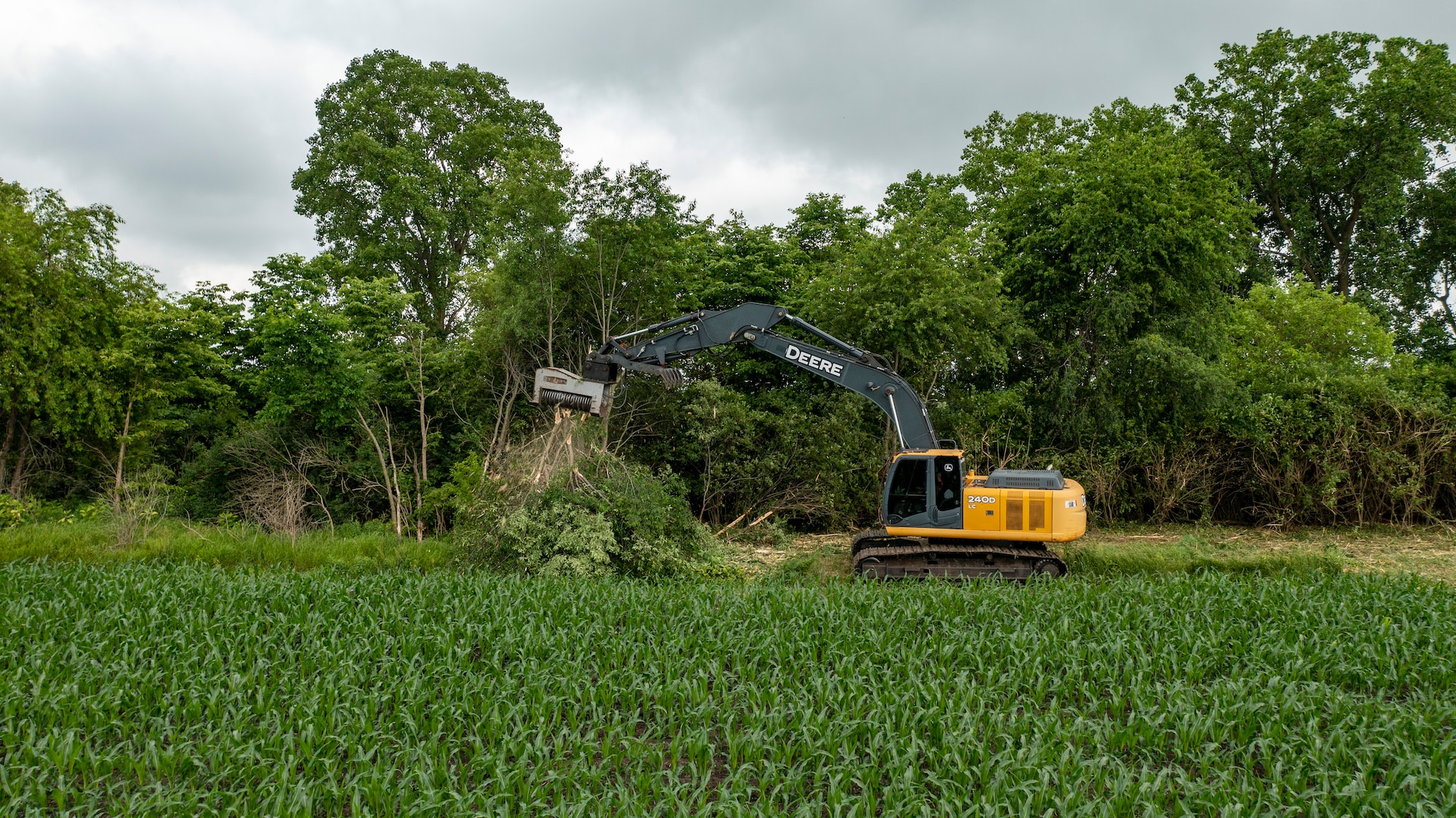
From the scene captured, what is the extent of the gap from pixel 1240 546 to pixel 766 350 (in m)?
8.54

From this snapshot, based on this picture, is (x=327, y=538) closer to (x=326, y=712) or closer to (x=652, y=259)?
(x=652, y=259)

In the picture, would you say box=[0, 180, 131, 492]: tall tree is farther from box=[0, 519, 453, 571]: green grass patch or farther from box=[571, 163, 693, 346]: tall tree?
box=[571, 163, 693, 346]: tall tree

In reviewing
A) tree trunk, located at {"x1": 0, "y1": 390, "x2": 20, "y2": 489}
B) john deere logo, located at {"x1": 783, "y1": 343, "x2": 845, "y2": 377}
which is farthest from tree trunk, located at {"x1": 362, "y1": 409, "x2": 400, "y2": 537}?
john deere logo, located at {"x1": 783, "y1": 343, "x2": 845, "y2": 377}

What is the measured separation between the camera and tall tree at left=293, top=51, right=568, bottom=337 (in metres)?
21.8

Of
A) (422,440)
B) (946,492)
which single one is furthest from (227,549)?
(946,492)

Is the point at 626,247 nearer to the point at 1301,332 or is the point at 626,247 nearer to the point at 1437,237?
the point at 1301,332

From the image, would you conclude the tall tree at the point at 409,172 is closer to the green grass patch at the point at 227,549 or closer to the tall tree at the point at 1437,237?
the green grass patch at the point at 227,549

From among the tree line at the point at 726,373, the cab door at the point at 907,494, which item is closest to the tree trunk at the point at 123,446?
the tree line at the point at 726,373

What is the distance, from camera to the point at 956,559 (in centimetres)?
973

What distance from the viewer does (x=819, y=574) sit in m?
10.8

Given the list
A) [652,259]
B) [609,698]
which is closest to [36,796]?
[609,698]

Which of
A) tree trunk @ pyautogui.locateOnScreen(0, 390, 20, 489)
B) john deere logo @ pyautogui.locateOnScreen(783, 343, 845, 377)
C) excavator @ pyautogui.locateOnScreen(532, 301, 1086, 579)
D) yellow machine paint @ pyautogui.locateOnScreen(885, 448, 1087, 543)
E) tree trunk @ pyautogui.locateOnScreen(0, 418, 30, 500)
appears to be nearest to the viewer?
yellow machine paint @ pyautogui.locateOnScreen(885, 448, 1087, 543)

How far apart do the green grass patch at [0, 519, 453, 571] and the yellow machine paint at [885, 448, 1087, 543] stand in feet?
23.5

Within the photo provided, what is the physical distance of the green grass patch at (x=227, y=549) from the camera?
10.7 metres
